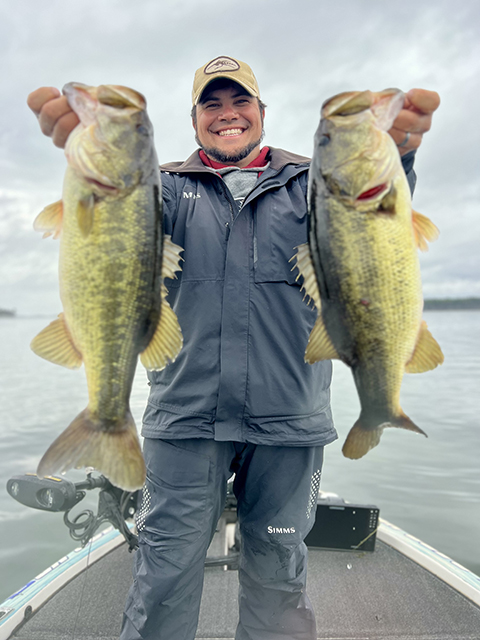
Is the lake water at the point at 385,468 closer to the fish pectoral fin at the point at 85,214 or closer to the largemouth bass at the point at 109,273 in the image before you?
the largemouth bass at the point at 109,273

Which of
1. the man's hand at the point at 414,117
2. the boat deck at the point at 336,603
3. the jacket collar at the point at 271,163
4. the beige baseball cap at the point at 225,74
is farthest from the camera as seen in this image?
the boat deck at the point at 336,603

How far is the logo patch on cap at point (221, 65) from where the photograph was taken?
3252mm

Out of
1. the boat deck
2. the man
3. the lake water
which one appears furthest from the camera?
the lake water

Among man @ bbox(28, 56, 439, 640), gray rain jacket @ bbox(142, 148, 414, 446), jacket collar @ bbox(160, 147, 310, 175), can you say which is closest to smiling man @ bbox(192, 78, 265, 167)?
jacket collar @ bbox(160, 147, 310, 175)

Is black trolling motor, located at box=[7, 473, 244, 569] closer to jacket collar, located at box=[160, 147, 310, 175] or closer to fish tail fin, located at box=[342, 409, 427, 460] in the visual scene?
fish tail fin, located at box=[342, 409, 427, 460]

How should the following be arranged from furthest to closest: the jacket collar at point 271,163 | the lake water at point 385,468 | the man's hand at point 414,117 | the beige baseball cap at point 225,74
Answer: the lake water at point 385,468
the beige baseball cap at point 225,74
the jacket collar at point 271,163
the man's hand at point 414,117

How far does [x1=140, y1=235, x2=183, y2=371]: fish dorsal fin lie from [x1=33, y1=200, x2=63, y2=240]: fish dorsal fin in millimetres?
439

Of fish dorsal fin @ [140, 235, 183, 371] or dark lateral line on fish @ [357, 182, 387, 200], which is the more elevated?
dark lateral line on fish @ [357, 182, 387, 200]

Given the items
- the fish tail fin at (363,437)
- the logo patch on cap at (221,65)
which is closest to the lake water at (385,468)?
the fish tail fin at (363,437)

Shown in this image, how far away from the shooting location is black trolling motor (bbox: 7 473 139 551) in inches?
129

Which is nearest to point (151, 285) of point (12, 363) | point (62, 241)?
point (62, 241)

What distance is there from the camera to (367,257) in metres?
1.93

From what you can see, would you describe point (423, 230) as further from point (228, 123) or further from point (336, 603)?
point (336, 603)

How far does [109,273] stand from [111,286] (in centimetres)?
5
